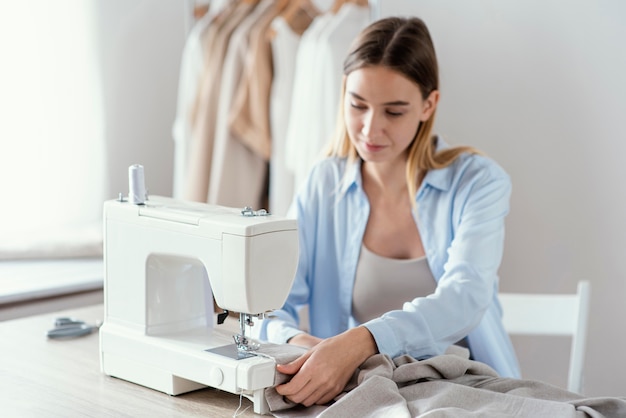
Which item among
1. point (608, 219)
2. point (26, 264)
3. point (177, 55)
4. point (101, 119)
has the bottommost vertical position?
point (26, 264)

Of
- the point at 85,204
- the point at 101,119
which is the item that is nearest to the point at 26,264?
the point at 85,204

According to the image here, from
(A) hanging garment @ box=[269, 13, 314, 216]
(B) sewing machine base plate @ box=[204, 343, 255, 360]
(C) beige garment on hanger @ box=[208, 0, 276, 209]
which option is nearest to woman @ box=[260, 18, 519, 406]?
(B) sewing machine base plate @ box=[204, 343, 255, 360]

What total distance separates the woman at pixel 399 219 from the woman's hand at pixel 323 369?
0.68 feet

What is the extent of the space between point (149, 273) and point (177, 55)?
6.92 feet

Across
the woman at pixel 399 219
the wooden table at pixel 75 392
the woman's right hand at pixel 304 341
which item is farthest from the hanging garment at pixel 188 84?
the woman's right hand at pixel 304 341

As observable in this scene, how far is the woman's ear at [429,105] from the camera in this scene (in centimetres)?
220

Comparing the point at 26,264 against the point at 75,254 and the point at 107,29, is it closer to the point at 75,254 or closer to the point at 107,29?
the point at 75,254

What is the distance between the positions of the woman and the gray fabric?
0.20 meters

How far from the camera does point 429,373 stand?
1.62m

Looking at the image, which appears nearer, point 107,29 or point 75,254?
point 75,254

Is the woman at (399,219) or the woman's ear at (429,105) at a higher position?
the woman's ear at (429,105)

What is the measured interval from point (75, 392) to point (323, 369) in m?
0.48

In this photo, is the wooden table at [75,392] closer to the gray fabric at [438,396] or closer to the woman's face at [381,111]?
the gray fabric at [438,396]

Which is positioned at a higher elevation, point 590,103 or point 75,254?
point 590,103
